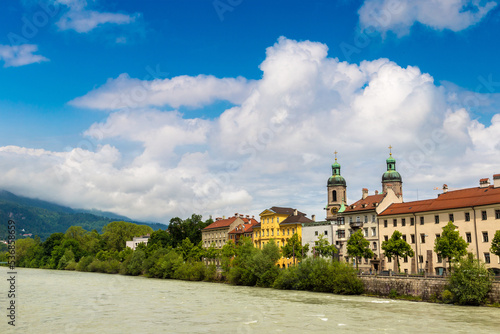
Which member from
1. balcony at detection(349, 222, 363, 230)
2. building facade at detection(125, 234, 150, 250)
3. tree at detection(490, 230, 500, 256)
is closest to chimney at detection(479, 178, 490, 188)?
tree at detection(490, 230, 500, 256)

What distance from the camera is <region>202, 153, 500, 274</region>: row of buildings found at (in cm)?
5847

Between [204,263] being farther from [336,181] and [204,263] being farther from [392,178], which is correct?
[392,178]

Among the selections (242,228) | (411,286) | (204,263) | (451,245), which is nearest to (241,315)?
(411,286)

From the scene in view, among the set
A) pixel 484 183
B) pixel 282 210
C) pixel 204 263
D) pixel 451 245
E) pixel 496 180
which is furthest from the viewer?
pixel 282 210

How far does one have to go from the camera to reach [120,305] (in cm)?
4941

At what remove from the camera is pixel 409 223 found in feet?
224

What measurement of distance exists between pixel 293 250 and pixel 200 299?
31.7 metres

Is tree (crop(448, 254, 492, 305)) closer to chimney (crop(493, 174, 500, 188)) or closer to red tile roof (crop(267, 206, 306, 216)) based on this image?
chimney (crop(493, 174, 500, 188))

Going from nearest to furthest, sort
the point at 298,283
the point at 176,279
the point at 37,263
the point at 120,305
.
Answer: the point at 120,305 < the point at 298,283 < the point at 176,279 < the point at 37,263

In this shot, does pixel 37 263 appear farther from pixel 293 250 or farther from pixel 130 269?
pixel 293 250

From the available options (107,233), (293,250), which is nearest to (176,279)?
(293,250)

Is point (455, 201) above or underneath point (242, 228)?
underneath

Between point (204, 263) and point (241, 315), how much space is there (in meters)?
60.4

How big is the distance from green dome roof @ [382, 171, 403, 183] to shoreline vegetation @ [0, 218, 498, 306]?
4616 centimetres
